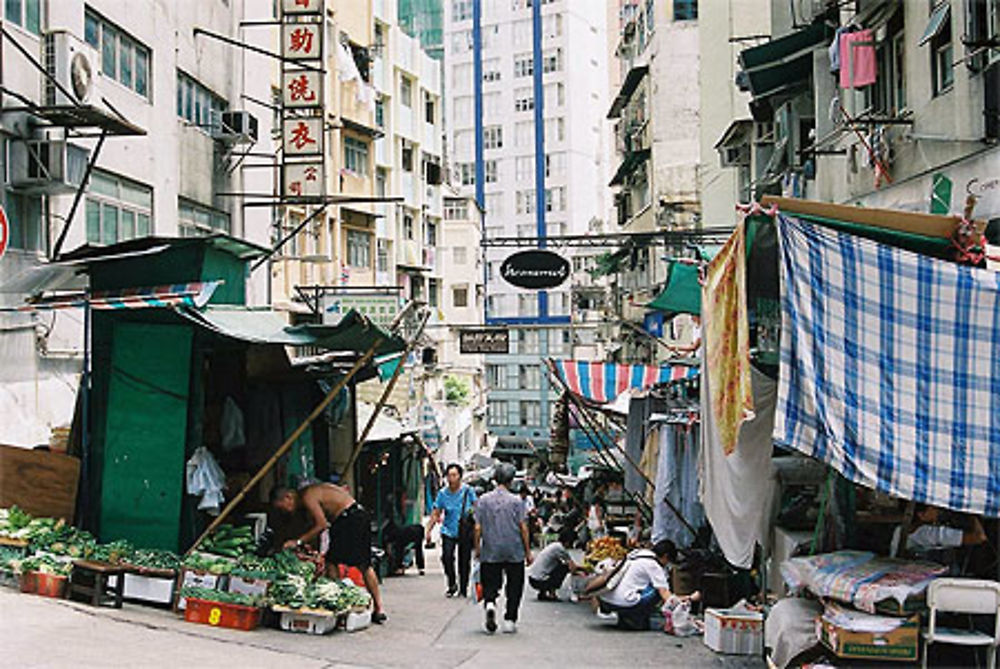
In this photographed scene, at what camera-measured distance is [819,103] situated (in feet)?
66.6

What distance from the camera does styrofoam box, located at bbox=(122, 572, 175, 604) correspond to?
10.6 metres

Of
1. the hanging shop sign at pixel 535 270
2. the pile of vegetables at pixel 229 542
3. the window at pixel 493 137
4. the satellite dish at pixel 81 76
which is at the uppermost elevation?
the window at pixel 493 137

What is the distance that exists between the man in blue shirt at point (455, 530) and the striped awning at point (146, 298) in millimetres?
4587

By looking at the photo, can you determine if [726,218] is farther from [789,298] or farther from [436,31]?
[789,298]

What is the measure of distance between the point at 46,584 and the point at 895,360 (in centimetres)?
749

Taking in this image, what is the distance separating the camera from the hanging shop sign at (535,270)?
22484 mm

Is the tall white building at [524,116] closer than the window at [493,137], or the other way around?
the tall white building at [524,116]

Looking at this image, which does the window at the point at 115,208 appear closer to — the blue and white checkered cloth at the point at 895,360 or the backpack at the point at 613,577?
the backpack at the point at 613,577

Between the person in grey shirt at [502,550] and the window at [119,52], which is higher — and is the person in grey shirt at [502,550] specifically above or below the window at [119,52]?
below

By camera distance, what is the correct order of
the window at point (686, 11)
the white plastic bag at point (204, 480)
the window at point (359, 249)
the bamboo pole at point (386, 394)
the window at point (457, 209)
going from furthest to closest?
the window at point (457, 209) → the window at point (686, 11) → the window at point (359, 249) → the bamboo pole at point (386, 394) → the white plastic bag at point (204, 480)

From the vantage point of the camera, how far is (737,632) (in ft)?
32.7

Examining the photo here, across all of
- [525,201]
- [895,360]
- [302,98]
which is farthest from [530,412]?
[895,360]

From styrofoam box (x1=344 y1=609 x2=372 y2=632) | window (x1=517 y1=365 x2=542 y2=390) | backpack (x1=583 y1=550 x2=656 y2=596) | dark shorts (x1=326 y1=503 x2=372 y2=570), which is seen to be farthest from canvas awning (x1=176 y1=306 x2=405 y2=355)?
window (x1=517 y1=365 x2=542 y2=390)

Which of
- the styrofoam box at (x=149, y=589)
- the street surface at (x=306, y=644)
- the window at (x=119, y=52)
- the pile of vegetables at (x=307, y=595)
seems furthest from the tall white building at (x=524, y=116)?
the styrofoam box at (x=149, y=589)
